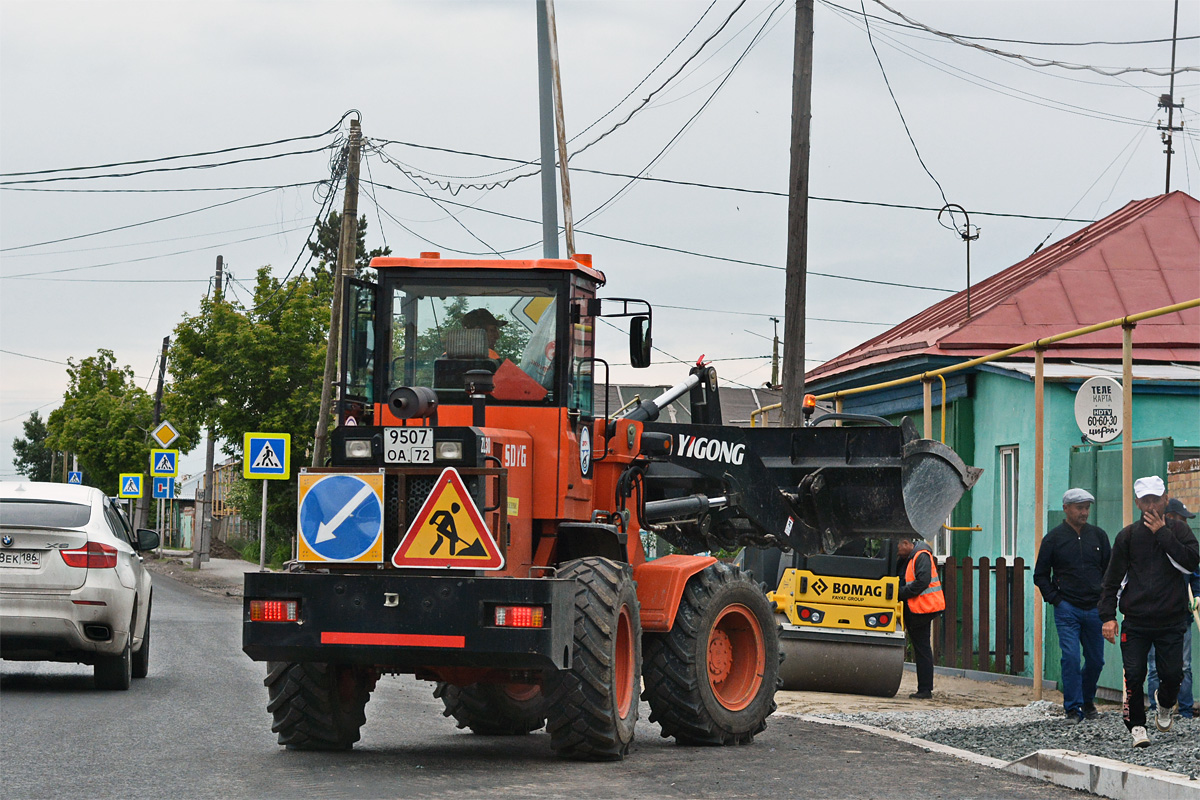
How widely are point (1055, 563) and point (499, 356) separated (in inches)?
194

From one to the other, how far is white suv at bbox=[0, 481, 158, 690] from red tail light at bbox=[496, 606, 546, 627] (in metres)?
5.57

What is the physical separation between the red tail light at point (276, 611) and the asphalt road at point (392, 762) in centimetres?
83

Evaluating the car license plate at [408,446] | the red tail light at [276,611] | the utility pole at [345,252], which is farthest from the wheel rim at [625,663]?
the utility pole at [345,252]

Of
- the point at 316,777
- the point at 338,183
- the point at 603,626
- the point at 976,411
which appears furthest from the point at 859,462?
the point at 338,183

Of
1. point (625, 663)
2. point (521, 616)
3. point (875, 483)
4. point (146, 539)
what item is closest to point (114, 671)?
point (146, 539)

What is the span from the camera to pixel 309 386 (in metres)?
38.7

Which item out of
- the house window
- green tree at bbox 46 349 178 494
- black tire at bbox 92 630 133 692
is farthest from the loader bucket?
green tree at bbox 46 349 178 494

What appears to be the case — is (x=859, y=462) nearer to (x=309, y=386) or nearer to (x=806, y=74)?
(x=806, y=74)

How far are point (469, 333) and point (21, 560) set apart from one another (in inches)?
207

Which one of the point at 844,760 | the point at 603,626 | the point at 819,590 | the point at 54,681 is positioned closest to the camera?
the point at 603,626

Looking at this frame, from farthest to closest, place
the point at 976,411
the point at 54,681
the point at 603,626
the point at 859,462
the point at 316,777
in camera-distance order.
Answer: the point at 976,411, the point at 54,681, the point at 859,462, the point at 603,626, the point at 316,777

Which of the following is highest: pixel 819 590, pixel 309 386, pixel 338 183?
pixel 338 183

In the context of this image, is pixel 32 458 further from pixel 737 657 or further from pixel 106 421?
pixel 737 657

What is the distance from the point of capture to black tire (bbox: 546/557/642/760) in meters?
9.08
